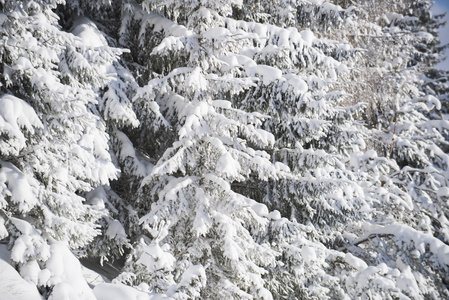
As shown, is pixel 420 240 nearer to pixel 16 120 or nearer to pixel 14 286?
pixel 14 286

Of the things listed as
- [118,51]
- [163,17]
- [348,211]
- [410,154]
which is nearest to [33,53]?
[118,51]

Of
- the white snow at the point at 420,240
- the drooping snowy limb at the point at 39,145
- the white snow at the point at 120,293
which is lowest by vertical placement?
the white snow at the point at 420,240

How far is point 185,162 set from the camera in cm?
456

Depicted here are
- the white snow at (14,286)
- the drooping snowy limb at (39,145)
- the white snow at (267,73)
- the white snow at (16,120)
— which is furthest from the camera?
the white snow at (267,73)

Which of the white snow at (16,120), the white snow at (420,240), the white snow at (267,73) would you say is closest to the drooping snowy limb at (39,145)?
the white snow at (16,120)

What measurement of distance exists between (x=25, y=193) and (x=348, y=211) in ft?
17.3

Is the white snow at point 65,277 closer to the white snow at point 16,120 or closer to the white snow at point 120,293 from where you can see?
the white snow at point 120,293

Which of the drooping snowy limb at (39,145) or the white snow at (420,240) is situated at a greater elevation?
the drooping snowy limb at (39,145)

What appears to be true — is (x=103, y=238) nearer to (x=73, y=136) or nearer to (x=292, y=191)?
(x=73, y=136)

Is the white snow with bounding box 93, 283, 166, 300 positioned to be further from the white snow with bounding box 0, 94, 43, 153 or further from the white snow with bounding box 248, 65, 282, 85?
the white snow with bounding box 248, 65, 282, 85

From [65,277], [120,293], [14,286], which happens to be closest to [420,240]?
[120,293]

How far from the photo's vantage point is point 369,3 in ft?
28.3

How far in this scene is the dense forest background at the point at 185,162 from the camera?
3.42 m

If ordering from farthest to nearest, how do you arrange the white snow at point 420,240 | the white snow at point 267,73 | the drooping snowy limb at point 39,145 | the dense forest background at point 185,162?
the white snow at point 420,240 < the white snow at point 267,73 < the dense forest background at point 185,162 < the drooping snowy limb at point 39,145
